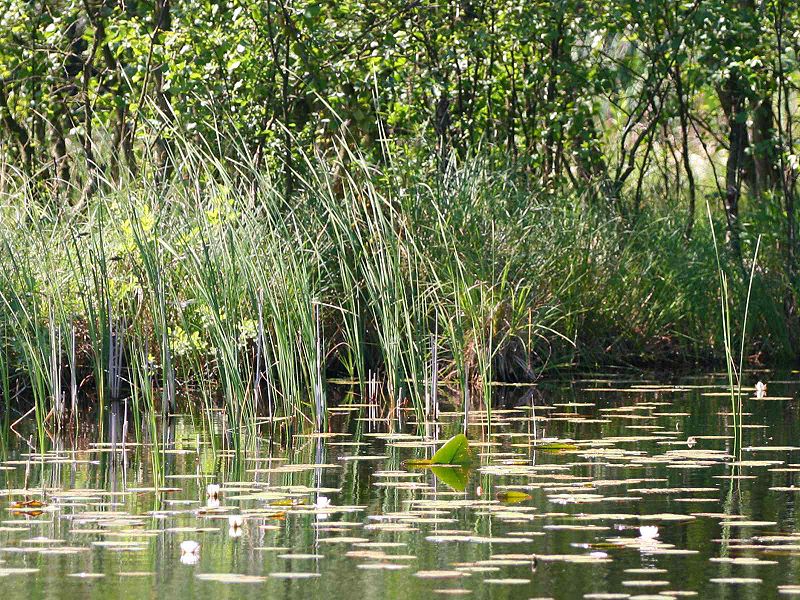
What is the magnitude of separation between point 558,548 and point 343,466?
1.93m

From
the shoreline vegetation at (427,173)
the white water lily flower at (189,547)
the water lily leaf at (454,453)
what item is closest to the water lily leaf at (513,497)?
the water lily leaf at (454,453)

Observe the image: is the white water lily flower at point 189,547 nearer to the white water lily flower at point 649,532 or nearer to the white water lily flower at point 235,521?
the white water lily flower at point 235,521

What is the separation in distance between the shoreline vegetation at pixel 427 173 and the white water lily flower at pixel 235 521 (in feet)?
9.58

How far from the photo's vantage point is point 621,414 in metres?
8.44

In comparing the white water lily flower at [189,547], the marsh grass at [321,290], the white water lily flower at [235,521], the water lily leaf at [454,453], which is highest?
the marsh grass at [321,290]

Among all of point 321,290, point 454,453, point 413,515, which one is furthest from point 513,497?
point 321,290

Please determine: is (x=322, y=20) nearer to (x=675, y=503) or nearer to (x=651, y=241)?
(x=651, y=241)

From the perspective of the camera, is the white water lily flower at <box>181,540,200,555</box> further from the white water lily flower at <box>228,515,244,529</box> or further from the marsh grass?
the marsh grass

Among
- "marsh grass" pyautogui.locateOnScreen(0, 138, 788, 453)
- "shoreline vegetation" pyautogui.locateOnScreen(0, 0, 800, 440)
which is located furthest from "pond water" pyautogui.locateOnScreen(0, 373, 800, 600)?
"shoreline vegetation" pyautogui.locateOnScreen(0, 0, 800, 440)

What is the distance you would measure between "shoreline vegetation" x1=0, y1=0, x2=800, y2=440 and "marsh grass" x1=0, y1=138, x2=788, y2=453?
0.12 ft

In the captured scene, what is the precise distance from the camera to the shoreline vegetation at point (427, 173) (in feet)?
30.4

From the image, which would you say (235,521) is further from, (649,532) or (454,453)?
(454,453)

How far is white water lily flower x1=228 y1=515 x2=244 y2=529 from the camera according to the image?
5.06 m

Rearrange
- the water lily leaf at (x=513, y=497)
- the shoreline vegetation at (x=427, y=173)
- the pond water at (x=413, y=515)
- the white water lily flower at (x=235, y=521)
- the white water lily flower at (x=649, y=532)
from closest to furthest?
the pond water at (x=413, y=515)
the white water lily flower at (x=649, y=532)
the white water lily flower at (x=235, y=521)
the water lily leaf at (x=513, y=497)
the shoreline vegetation at (x=427, y=173)
